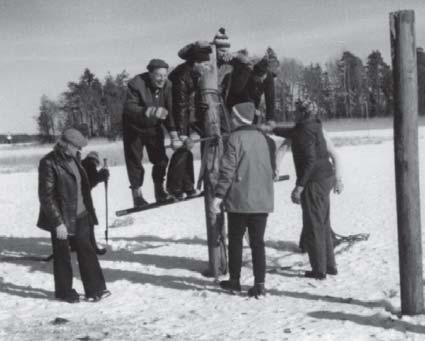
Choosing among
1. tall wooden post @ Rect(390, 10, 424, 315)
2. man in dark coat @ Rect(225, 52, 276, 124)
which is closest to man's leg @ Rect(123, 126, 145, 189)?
man in dark coat @ Rect(225, 52, 276, 124)

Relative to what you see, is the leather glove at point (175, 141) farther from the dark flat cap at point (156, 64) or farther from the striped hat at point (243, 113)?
the striped hat at point (243, 113)

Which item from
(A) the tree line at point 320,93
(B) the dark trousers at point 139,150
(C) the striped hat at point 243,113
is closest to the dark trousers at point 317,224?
(C) the striped hat at point 243,113

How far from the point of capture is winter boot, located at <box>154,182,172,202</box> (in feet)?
25.3

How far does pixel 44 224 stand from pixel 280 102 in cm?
6802

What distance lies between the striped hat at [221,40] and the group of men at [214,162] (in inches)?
0.5

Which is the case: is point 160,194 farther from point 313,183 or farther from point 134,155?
point 313,183

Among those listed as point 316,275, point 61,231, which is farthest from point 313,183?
point 61,231

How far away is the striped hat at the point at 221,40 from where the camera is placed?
298 inches

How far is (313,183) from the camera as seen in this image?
7191 mm

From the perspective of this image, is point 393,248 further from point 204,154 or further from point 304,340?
point 304,340

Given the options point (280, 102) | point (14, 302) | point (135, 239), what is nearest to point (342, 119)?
point (280, 102)

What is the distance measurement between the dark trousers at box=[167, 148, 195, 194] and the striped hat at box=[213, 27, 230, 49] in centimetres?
133

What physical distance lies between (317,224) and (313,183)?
47 centimetres

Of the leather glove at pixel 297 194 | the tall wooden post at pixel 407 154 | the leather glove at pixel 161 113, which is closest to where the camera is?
the tall wooden post at pixel 407 154
